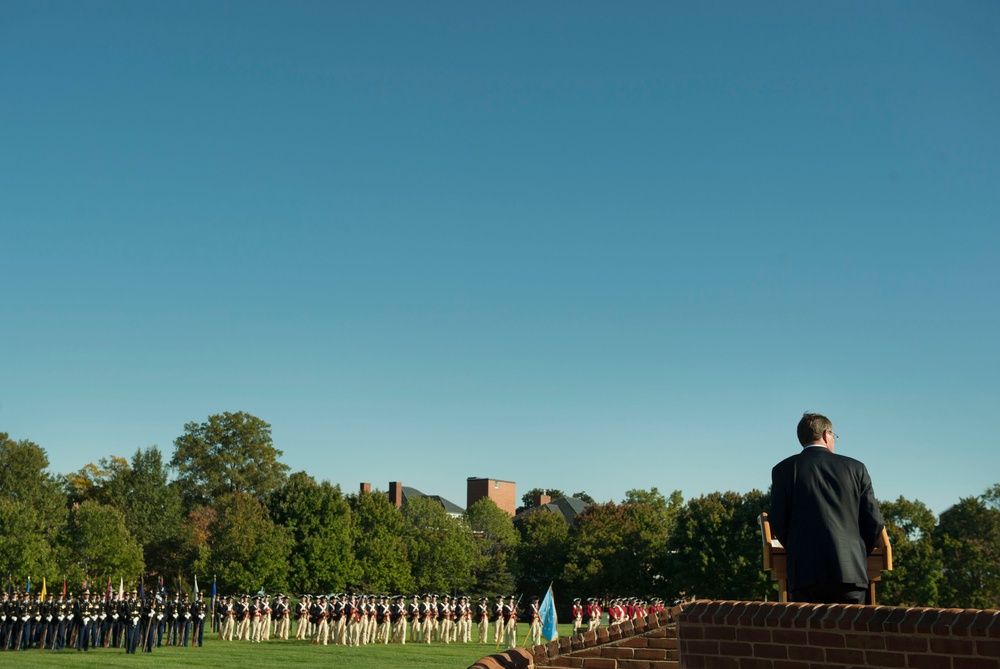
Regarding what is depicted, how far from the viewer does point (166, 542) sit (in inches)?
3031

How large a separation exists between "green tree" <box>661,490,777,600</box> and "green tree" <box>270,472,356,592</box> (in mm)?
22206

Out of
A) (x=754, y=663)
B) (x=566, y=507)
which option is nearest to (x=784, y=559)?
(x=754, y=663)

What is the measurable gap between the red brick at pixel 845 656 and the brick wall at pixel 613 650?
168 inches

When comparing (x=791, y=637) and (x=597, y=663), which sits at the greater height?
(x=791, y=637)

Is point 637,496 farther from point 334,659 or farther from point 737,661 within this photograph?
point 737,661

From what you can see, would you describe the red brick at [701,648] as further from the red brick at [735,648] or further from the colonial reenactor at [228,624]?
the colonial reenactor at [228,624]

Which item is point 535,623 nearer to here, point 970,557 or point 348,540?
point 348,540

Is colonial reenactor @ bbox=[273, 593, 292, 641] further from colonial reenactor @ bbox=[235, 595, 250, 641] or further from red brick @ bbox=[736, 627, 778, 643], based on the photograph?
red brick @ bbox=[736, 627, 778, 643]

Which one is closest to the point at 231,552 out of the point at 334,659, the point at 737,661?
the point at 334,659

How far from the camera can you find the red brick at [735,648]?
19.3ft

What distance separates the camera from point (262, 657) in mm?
29250

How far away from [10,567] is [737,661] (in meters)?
60.6

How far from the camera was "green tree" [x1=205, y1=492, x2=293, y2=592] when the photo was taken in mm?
60594

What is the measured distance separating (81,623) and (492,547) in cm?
5819
